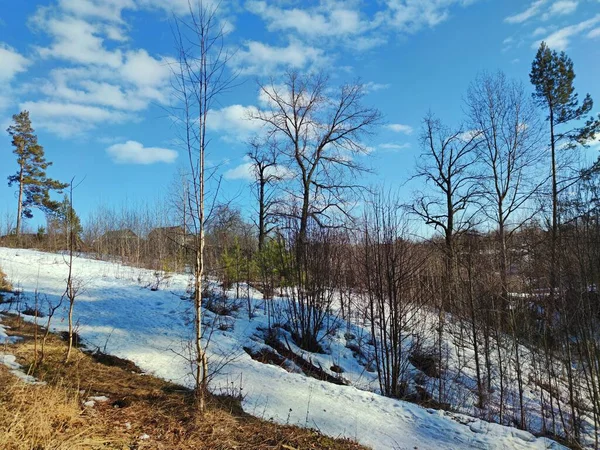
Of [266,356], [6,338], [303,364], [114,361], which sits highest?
[6,338]

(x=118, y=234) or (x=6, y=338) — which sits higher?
(x=118, y=234)

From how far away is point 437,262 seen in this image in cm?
1595

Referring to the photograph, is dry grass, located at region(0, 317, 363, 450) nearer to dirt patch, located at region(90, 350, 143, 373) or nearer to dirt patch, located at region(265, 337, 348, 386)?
dirt patch, located at region(90, 350, 143, 373)

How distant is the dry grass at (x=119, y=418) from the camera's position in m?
3.03

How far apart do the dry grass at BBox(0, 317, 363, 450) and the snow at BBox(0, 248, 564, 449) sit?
1.49 feet

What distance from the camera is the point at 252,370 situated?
6867 millimetres

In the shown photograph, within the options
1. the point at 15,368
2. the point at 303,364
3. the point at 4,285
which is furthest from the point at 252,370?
the point at 4,285

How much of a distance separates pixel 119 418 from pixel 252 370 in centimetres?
325

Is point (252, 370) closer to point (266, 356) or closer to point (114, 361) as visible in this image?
point (266, 356)

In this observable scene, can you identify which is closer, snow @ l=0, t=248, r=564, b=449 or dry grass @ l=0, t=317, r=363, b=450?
dry grass @ l=0, t=317, r=363, b=450

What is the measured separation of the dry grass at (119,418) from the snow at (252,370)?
17.8 inches

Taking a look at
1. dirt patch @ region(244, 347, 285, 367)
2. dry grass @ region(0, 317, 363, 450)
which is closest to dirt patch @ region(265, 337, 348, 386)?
dirt patch @ region(244, 347, 285, 367)

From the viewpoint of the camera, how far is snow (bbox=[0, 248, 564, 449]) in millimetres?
5039

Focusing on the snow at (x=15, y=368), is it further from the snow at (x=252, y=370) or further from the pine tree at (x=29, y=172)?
the pine tree at (x=29, y=172)
